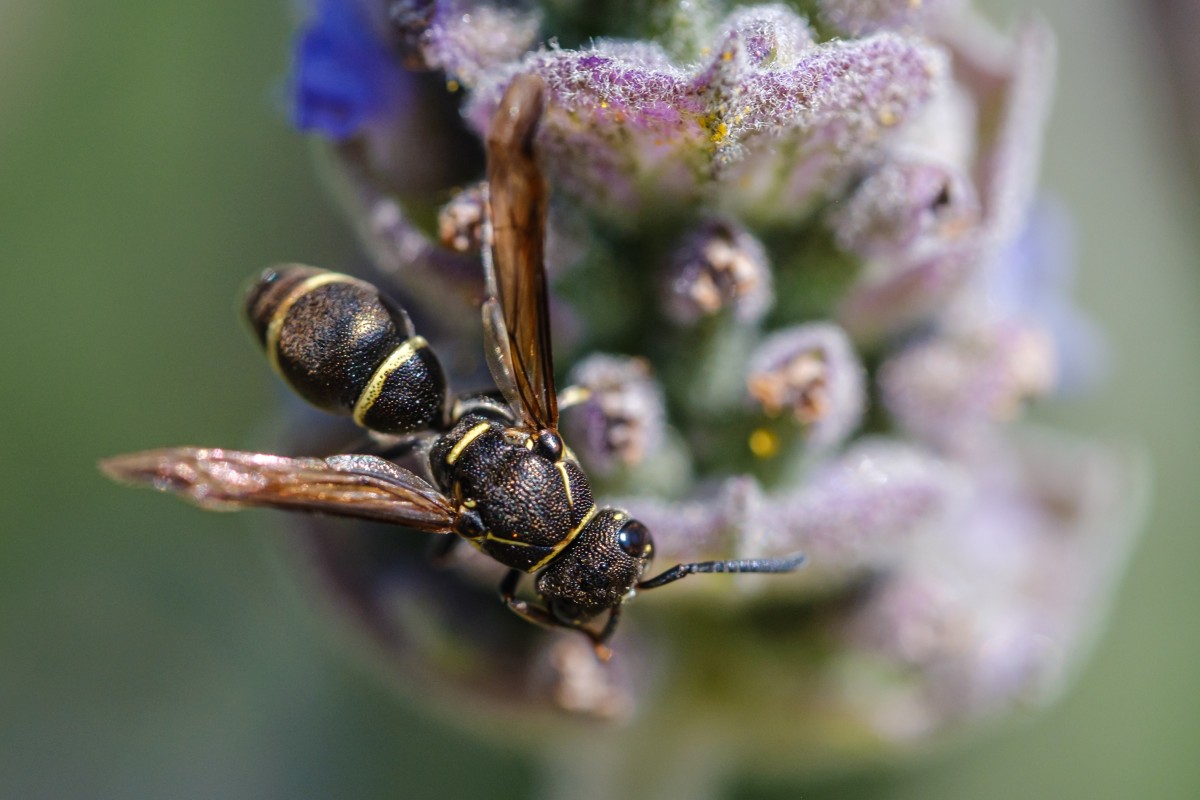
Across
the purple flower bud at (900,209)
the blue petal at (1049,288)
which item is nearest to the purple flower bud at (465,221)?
the purple flower bud at (900,209)

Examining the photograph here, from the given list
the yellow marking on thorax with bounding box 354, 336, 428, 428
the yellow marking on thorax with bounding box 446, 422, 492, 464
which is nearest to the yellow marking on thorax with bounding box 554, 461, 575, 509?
the yellow marking on thorax with bounding box 446, 422, 492, 464

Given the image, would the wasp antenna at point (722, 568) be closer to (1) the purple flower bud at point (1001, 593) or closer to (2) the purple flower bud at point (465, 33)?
(1) the purple flower bud at point (1001, 593)

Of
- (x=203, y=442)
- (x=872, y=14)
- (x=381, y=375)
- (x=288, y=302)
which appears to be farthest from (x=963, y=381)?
(x=203, y=442)

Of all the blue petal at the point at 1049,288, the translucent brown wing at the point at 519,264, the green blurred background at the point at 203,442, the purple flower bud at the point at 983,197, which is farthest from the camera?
the green blurred background at the point at 203,442

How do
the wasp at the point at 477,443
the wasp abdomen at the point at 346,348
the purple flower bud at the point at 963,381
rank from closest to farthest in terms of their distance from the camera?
the wasp at the point at 477,443, the wasp abdomen at the point at 346,348, the purple flower bud at the point at 963,381

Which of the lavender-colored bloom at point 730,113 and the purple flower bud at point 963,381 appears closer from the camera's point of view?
the lavender-colored bloom at point 730,113

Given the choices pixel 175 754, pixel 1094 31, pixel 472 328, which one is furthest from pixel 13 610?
pixel 1094 31

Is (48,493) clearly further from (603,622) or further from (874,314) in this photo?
(874,314)

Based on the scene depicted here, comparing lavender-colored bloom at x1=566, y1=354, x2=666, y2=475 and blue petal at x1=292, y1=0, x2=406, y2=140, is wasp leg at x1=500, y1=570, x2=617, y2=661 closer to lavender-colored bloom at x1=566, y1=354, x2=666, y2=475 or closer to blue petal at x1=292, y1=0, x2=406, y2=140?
lavender-colored bloom at x1=566, y1=354, x2=666, y2=475
